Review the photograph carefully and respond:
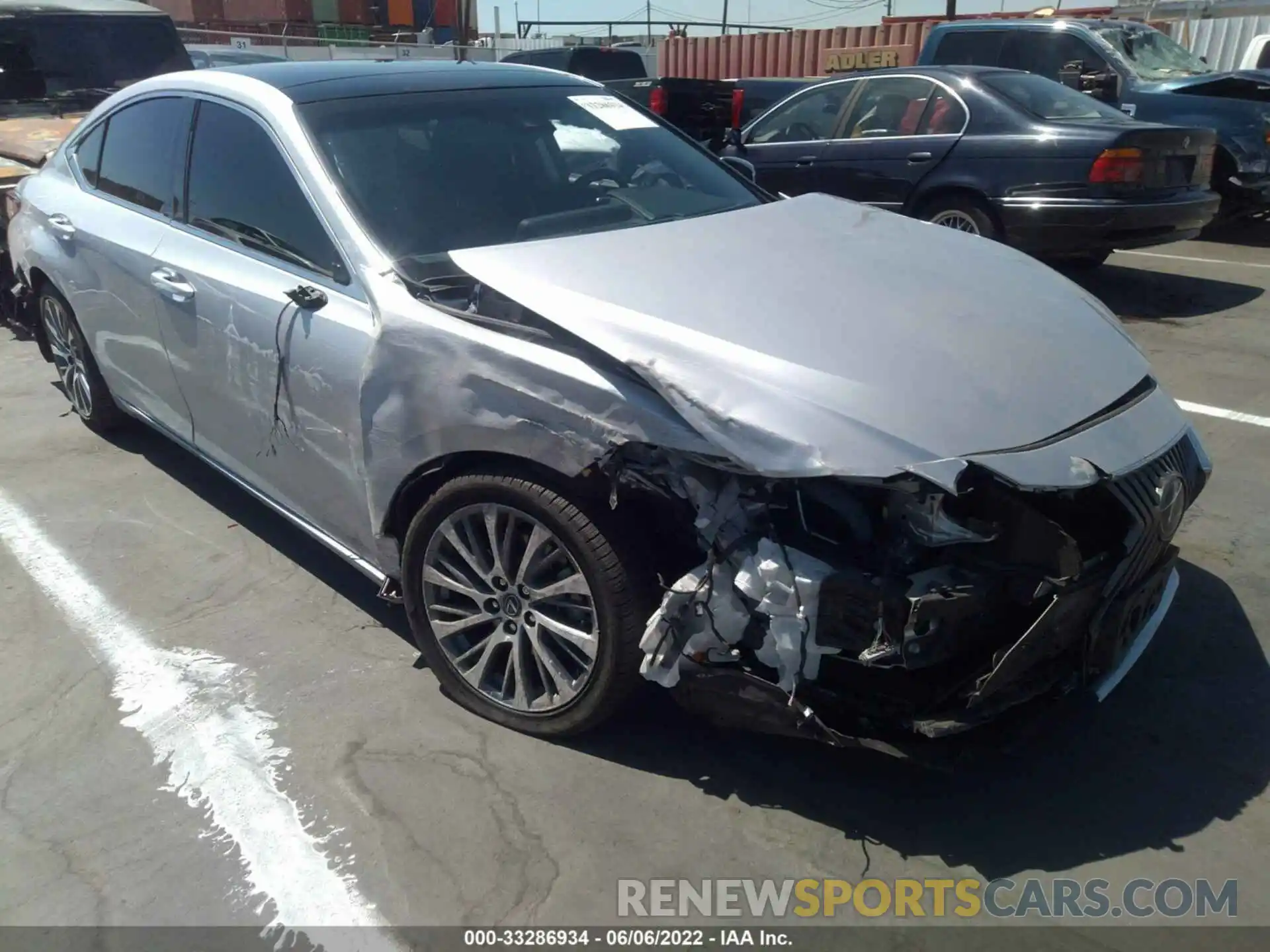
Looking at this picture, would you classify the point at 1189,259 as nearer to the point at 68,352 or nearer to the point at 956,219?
the point at 956,219

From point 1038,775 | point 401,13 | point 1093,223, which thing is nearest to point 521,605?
point 1038,775

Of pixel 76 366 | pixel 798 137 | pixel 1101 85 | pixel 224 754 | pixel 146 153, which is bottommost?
pixel 224 754

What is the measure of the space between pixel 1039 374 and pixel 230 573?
2965mm

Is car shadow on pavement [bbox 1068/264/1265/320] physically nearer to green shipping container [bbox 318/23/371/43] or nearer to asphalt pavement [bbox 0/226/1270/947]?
asphalt pavement [bbox 0/226/1270/947]

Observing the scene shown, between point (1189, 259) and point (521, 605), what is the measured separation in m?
8.47

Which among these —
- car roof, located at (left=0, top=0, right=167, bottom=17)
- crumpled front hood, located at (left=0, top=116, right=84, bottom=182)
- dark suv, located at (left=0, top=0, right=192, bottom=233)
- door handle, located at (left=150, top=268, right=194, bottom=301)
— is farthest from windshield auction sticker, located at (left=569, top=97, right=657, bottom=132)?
car roof, located at (left=0, top=0, right=167, bottom=17)

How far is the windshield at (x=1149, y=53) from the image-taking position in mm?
9992

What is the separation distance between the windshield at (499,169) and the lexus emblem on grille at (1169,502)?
1.48 m

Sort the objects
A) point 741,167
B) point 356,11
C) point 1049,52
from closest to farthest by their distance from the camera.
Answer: point 741,167 < point 1049,52 < point 356,11

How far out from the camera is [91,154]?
4.64 metres

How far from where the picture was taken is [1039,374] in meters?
2.64

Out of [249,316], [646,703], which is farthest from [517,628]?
[249,316]

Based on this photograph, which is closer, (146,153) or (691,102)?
(146,153)

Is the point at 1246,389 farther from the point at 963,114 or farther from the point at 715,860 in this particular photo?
the point at 715,860
